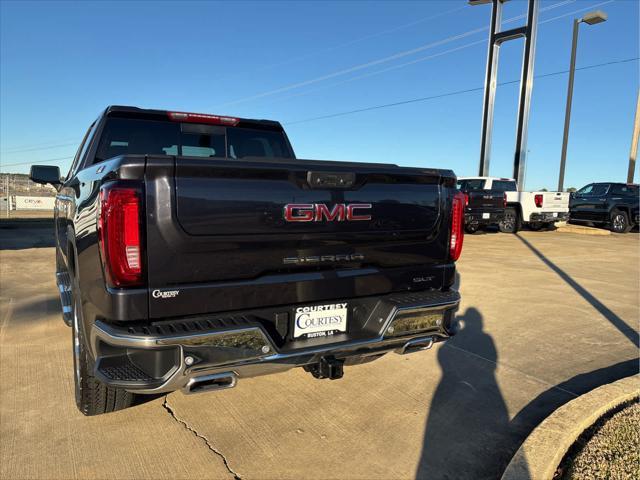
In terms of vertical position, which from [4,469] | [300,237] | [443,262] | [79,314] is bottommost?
[4,469]

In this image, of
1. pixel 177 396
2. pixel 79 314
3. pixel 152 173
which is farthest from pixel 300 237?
pixel 177 396

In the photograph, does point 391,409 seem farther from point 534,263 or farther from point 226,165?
point 534,263

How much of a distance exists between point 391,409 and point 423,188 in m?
1.56

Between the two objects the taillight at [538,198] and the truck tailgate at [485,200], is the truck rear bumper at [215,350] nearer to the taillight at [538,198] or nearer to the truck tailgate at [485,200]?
the truck tailgate at [485,200]

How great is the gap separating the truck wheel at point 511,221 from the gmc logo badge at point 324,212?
14732mm

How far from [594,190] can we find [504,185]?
480 centimetres

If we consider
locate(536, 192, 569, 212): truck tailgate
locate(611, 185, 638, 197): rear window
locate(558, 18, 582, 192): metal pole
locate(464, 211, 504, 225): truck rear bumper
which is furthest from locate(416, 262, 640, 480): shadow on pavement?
locate(558, 18, 582, 192): metal pole

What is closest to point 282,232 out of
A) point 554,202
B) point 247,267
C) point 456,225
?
point 247,267

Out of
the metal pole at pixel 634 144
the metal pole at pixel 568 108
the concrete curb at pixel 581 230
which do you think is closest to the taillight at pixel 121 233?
the concrete curb at pixel 581 230

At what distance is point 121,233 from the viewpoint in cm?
213

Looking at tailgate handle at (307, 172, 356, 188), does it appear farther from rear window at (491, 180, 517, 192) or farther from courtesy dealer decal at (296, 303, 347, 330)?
rear window at (491, 180, 517, 192)

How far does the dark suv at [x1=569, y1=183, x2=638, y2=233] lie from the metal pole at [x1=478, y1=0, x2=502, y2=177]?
4.55 m

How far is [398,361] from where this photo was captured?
13.4 ft

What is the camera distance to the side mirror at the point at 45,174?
464 centimetres
